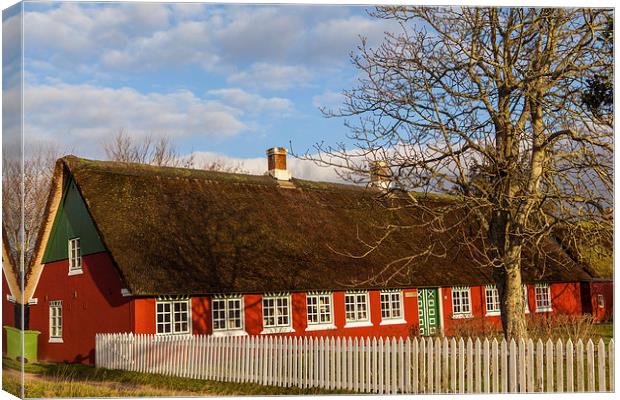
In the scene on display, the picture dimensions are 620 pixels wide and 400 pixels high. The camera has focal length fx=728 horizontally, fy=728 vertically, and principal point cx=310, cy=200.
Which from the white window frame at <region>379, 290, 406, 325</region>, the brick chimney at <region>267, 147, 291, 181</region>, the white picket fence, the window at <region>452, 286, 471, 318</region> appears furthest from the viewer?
the brick chimney at <region>267, 147, 291, 181</region>

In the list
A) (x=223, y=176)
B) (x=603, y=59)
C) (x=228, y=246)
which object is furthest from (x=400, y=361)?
(x=223, y=176)

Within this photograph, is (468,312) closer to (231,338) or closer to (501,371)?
(231,338)

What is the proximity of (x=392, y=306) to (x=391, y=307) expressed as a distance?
91mm

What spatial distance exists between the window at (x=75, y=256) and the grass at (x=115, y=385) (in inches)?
116

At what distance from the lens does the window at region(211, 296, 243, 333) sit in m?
19.5

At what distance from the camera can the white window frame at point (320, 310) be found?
70.3 feet

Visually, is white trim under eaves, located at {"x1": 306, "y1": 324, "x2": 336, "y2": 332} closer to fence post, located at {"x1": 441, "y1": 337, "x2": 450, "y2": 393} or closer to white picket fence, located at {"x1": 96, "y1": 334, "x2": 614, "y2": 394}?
white picket fence, located at {"x1": 96, "y1": 334, "x2": 614, "y2": 394}

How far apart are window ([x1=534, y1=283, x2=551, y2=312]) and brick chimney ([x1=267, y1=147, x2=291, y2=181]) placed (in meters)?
10.6

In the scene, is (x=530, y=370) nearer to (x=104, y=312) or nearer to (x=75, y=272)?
(x=104, y=312)

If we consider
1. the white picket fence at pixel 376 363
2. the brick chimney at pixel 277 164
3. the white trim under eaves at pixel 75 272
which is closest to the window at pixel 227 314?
the white picket fence at pixel 376 363

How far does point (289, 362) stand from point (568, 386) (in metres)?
5.36

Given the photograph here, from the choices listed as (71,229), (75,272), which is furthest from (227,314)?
(71,229)

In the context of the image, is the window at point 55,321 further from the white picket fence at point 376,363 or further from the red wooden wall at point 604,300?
the red wooden wall at point 604,300

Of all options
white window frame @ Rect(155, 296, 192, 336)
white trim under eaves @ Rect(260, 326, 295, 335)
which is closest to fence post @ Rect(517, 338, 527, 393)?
white window frame @ Rect(155, 296, 192, 336)
